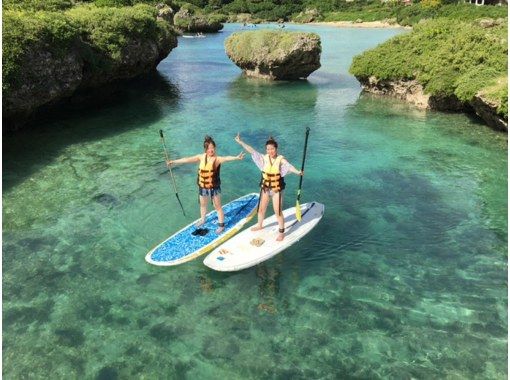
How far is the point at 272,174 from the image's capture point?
11.0 meters

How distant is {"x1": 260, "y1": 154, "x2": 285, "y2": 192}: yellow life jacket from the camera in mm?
10906

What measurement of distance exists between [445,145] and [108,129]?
1725 centimetres

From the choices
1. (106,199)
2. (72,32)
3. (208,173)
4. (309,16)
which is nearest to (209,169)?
(208,173)

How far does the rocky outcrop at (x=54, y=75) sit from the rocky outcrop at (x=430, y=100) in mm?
16940

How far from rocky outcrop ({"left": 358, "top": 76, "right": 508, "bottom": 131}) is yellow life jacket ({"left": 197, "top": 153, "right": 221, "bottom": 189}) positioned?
49.7 ft

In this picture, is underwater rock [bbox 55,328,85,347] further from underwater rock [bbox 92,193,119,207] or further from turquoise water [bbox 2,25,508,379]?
underwater rock [bbox 92,193,119,207]

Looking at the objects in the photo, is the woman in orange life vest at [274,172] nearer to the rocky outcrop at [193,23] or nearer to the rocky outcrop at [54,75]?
the rocky outcrop at [54,75]

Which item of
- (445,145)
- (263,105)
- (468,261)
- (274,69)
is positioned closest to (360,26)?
(274,69)

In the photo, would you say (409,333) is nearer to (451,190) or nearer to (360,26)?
(451,190)

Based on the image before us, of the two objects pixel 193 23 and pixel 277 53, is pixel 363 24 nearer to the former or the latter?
pixel 193 23

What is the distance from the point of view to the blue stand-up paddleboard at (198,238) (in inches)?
437

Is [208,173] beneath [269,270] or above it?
above

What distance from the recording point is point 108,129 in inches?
899

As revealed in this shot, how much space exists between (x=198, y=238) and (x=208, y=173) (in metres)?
1.92
